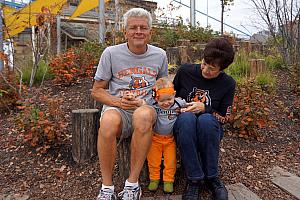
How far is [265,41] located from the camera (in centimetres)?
748

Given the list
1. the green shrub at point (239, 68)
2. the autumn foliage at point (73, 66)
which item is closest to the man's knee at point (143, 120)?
the autumn foliage at point (73, 66)

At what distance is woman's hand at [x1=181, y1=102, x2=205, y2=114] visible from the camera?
2.11 metres

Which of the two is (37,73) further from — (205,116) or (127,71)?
(205,116)

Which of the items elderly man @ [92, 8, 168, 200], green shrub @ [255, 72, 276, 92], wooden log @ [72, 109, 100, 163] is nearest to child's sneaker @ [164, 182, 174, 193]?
elderly man @ [92, 8, 168, 200]

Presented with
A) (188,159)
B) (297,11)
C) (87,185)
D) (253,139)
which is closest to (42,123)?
(87,185)

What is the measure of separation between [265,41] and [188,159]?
249 inches

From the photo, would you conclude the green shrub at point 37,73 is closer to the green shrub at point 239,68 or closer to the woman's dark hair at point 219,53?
the green shrub at point 239,68

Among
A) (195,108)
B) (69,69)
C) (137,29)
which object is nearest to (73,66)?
(69,69)

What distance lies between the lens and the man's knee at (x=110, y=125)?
193cm

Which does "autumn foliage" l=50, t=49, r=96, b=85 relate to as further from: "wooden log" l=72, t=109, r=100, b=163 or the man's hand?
the man's hand

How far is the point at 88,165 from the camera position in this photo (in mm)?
2596

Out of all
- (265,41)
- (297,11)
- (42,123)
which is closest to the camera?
(42,123)

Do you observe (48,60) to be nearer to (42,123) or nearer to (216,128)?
(42,123)

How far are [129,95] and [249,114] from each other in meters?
1.48
